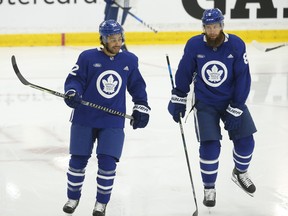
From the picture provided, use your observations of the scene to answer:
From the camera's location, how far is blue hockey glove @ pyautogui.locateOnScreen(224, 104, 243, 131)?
156 inches

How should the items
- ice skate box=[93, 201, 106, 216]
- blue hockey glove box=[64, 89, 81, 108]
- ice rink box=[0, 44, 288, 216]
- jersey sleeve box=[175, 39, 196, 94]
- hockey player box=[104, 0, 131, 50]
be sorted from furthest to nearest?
hockey player box=[104, 0, 131, 50] < ice rink box=[0, 44, 288, 216] < jersey sleeve box=[175, 39, 196, 94] < ice skate box=[93, 201, 106, 216] < blue hockey glove box=[64, 89, 81, 108]

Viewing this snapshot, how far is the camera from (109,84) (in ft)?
12.2

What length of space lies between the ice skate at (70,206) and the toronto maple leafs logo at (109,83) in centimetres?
54

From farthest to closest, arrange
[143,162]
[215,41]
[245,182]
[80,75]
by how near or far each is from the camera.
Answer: [143,162]
[245,182]
[215,41]
[80,75]

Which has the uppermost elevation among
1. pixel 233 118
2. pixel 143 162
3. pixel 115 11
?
pixel 233 118

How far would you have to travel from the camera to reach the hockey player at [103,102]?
3.69 metres

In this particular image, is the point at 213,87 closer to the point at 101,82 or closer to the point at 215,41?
the point at 215,41

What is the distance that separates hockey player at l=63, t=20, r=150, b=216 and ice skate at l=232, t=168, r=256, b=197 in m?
0.76

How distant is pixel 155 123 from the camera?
6211mm

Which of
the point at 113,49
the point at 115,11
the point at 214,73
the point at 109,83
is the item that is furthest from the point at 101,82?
the point at 115,11

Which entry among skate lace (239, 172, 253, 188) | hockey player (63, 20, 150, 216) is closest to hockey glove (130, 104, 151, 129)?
hockey player (63, 20, 150, 216)

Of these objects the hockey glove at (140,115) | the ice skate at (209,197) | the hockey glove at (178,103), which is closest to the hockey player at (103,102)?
the hockey glove at (140,115)

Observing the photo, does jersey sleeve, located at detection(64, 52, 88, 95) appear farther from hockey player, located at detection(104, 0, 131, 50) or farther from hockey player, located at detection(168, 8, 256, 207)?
hockey player, located at detection(104, 0, 131, 50)

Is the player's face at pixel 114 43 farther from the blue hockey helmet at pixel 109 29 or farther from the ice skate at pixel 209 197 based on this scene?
the ice skate at pixel 209 197
